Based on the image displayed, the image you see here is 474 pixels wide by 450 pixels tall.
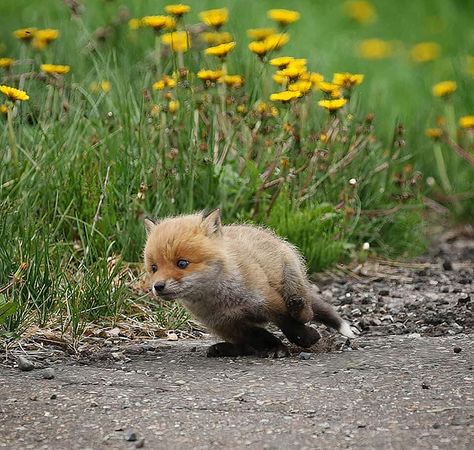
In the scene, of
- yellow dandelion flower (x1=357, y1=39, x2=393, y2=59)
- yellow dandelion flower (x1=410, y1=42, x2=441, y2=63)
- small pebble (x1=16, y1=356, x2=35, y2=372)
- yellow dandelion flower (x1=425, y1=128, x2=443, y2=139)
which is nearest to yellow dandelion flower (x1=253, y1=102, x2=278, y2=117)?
yellow dandelion flower (x1=425, y1=128, x2=443, y2=139)

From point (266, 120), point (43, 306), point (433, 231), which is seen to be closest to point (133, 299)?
point (43, 306)

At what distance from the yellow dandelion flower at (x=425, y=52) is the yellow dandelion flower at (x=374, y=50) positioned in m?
0.26

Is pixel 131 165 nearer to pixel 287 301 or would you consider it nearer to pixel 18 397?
pixel 287 301

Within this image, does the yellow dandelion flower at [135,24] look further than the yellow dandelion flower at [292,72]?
Yes

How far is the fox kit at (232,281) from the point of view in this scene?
4895 millimetres

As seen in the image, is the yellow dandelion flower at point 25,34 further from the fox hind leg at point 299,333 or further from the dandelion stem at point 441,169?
the dandelion stem at point 441,169

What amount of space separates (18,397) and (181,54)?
10.9ft

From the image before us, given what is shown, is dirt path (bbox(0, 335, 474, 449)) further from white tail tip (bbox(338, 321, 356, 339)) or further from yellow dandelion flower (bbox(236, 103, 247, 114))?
yellow dandelion flower (bbox(236, 103, 247, 114))

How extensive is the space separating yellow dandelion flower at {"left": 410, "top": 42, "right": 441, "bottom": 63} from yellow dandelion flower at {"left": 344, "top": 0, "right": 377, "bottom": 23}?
1335 mm

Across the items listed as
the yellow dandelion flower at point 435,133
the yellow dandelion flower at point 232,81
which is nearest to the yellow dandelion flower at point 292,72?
the yellow dandelion flower at point 232,81

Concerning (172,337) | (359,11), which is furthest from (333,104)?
(359,11)

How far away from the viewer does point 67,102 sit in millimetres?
7008

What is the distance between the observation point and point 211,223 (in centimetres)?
505

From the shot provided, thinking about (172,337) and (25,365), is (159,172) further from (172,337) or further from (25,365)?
(25,365)
